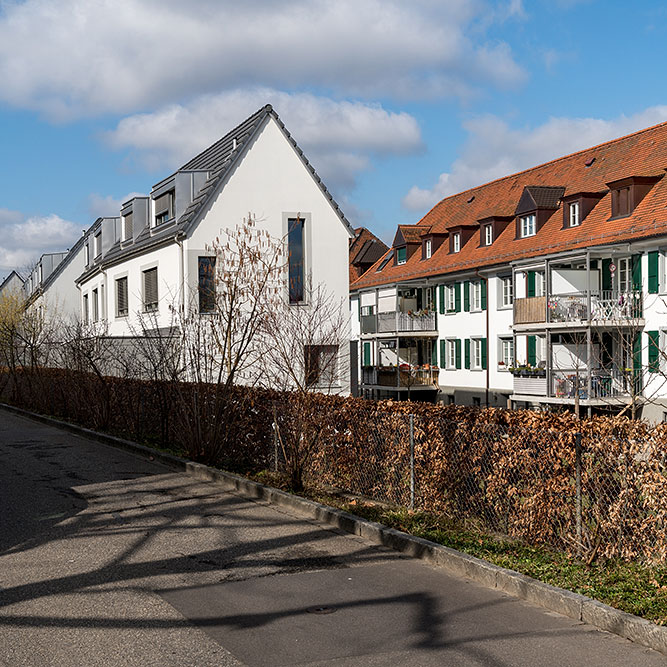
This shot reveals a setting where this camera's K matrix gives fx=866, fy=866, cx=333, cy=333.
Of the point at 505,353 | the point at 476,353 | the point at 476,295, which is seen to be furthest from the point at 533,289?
the point at 476,353

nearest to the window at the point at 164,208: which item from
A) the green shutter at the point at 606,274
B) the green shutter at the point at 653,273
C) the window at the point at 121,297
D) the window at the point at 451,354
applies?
the window at the point at 121,297

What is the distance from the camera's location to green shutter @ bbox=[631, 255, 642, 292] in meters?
30.8

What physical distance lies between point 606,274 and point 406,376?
1434 centimetres

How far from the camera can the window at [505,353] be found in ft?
127

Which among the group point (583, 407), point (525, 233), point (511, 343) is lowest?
point (583, 407)

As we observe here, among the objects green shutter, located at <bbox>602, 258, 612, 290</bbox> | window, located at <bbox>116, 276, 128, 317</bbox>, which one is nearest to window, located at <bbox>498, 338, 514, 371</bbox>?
green shutter, located at <bbox>602, 258, 612, 290</bbox>

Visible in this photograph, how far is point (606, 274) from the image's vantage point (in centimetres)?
3300

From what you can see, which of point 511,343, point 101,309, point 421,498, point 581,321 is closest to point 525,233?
point 511,343

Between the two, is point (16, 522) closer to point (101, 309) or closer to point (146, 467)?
point (146, 467)

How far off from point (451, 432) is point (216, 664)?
4242mm

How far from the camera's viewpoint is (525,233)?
3941 centimetres

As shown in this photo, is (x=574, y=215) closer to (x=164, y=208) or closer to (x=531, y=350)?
(x=531, y=350)

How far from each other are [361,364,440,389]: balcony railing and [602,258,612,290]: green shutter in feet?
41.2

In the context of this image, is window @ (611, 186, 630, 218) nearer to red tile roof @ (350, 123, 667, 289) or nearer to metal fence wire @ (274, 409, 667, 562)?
red tile roof @ (350, 123, 667, 289)
